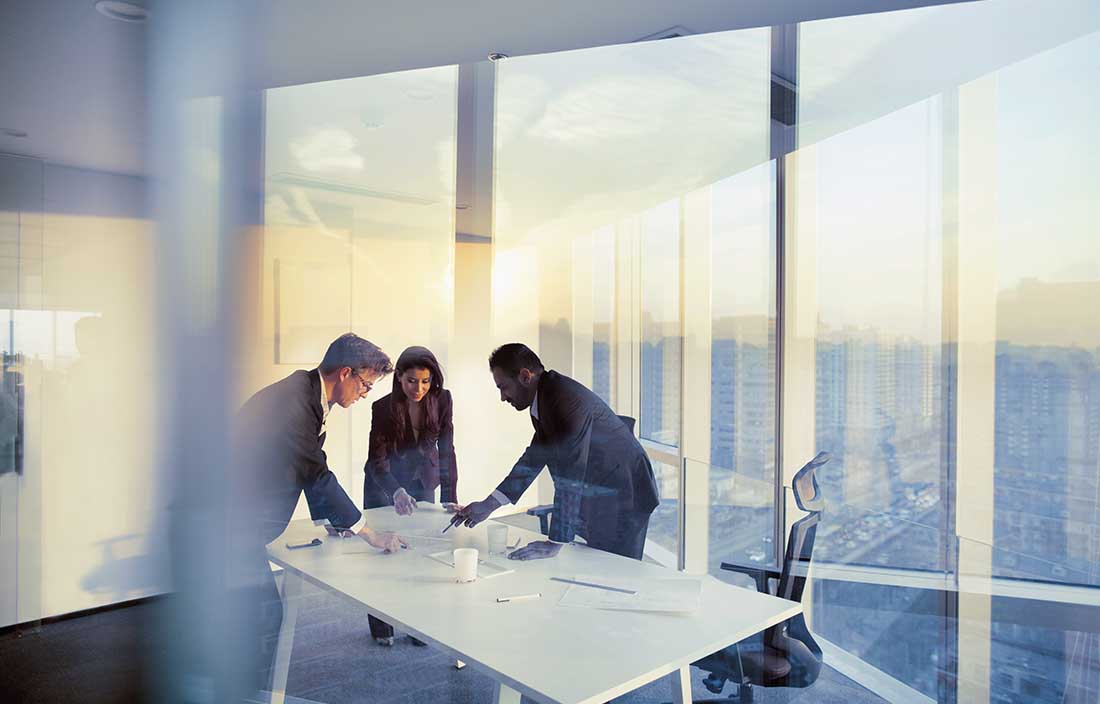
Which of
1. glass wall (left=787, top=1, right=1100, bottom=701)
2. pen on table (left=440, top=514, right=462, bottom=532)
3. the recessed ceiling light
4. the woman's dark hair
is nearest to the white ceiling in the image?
the recessed ceiling light

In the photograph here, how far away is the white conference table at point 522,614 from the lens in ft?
4.07

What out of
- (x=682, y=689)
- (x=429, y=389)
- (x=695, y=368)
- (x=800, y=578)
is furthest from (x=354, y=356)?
(x=800, y=578)

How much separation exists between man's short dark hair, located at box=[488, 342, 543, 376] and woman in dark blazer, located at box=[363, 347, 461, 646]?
14 cm

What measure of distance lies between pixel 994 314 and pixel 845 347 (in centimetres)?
40

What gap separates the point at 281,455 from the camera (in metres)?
1.49

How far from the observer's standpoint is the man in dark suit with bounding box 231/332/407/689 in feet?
4.79

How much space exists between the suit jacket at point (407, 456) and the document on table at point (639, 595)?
39 centimetres

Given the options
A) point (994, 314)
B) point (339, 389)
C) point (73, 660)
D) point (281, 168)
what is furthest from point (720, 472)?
point (73, 660)

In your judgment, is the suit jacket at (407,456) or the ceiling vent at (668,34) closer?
the suit jacket at (407,456)

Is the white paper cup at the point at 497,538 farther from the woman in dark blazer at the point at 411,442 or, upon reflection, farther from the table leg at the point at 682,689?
the table leg at the point at 682,689

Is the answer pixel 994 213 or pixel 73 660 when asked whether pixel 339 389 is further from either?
pixel 994 213

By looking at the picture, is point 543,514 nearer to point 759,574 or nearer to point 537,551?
point 537,551

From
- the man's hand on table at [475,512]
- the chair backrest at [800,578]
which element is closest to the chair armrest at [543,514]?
the man's hand on table at [475,512]

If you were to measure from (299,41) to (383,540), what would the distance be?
1.22m
